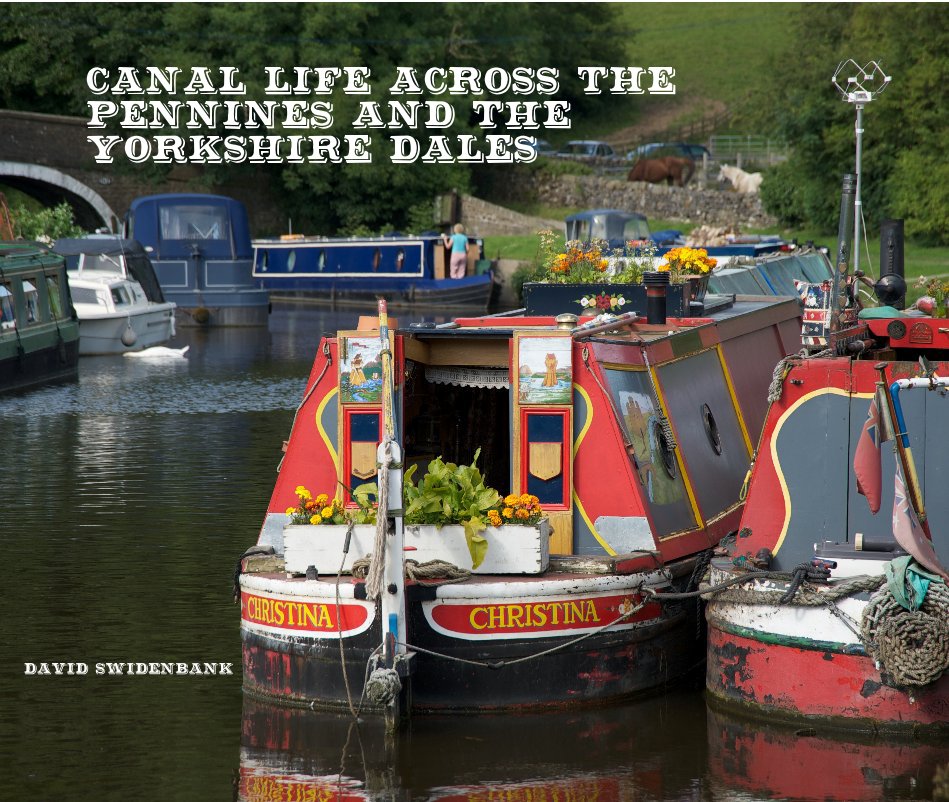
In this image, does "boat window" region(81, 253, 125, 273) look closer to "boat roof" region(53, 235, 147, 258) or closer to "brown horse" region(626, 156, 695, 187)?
"boat roof" region(53, 235, 147, 258)

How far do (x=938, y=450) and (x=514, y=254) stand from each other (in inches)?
1536

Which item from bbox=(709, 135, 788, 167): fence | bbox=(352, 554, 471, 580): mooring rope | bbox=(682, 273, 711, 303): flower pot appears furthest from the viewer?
bbox=(709, 135, 788, 167): fence

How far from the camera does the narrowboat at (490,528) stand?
30.5ft

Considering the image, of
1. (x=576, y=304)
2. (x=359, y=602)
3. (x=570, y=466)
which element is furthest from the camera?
(x=576, y=304)

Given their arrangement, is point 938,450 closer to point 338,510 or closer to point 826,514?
point 826,514

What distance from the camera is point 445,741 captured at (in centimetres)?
927

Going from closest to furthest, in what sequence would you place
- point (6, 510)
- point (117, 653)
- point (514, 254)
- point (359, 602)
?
1. point (359, 602)
2. point (117, 653)
3. point (6, 510)
4. point (514, 254)

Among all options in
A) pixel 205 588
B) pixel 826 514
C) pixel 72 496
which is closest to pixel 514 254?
pixel 72 496

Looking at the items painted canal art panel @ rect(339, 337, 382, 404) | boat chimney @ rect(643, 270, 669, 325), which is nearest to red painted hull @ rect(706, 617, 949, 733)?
painted canal art panel @ rect(339, 337, 382, 404)

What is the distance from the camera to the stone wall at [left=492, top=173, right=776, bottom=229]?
52.8 meters

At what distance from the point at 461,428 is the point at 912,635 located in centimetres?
419

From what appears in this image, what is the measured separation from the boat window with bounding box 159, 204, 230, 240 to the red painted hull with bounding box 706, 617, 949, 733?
94.7 feet

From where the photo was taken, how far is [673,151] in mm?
61594

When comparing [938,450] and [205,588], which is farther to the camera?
[205,588]
